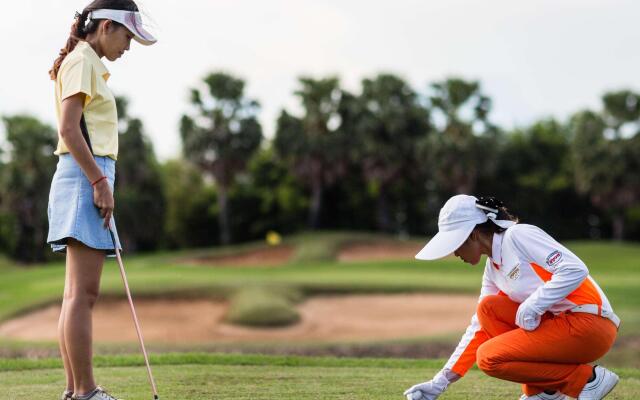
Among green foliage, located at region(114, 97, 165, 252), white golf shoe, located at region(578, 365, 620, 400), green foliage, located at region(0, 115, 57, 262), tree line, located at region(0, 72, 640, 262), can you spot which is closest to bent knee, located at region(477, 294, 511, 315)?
white golf shoe, located at region(578, 365, 620, 400)

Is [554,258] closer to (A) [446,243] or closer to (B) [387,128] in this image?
(A) [446,243]

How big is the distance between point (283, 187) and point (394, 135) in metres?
13.1

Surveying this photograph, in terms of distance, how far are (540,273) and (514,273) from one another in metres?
0.15

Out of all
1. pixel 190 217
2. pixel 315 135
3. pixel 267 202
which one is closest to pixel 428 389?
pixel 315 135

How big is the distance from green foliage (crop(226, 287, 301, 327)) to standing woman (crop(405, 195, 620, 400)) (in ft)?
49.1

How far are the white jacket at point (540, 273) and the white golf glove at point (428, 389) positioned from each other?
3.3 inches

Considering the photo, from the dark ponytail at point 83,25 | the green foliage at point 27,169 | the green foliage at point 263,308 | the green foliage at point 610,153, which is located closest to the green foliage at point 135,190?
the green foliage at point 27,169

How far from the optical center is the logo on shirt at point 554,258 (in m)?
4.75

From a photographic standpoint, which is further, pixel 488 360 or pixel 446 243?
pixel 488 360

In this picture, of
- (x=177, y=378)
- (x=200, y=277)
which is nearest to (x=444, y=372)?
(x=177, y=378)

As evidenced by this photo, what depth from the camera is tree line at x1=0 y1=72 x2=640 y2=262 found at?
4472cm

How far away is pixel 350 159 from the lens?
46.1 meters

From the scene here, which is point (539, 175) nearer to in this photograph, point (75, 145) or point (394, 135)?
point (394, 135)

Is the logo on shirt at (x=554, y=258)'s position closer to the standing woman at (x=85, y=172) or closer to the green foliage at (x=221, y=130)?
the standing woman at (x=85, y=172)
